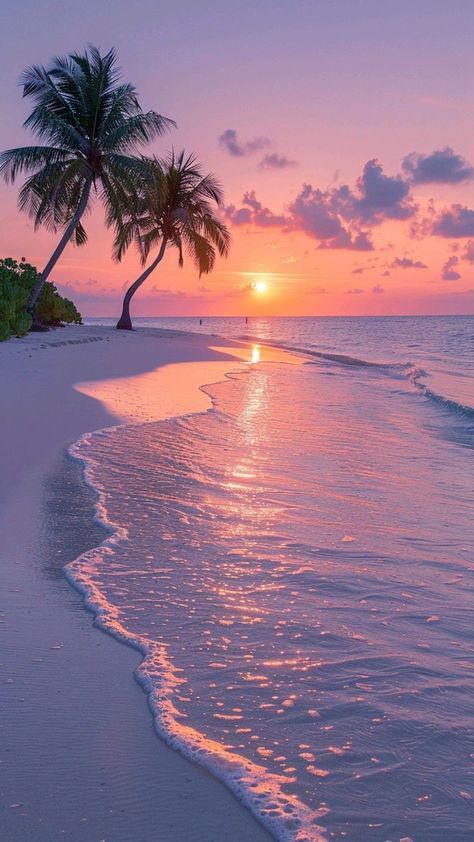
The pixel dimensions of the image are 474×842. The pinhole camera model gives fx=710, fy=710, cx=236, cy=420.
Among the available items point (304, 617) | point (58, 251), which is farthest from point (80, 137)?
point (304, 617)

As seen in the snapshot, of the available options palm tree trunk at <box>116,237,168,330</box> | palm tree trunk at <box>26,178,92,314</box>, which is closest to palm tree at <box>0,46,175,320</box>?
palm tree trunk at <box>26,178,92,314</box>

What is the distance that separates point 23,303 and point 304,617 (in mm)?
20596

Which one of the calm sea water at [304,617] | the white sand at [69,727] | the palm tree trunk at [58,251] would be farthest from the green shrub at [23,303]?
the white sand at [69,727]

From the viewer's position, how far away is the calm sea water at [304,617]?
2.26 m

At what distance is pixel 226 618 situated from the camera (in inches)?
136

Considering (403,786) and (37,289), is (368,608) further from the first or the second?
(37,289)

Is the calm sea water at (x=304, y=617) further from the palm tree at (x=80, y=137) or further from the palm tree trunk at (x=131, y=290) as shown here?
the palm tree trunk at (x=131, y=290)

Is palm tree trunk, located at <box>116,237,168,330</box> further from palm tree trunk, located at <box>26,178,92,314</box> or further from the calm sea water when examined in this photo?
the calm sea water

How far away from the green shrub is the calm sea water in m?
14.1

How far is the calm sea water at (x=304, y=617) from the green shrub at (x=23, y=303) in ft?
46.2

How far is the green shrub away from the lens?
67.8 feet

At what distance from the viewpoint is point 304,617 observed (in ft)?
11.5

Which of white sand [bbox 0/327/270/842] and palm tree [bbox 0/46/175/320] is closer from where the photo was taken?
white sand [bbox 0/327/270/842]

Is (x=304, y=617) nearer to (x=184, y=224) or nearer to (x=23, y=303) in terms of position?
(x=23, y=303)
